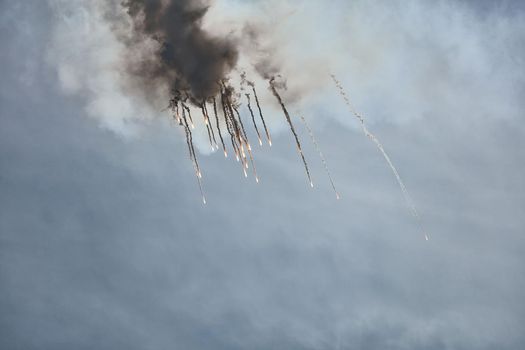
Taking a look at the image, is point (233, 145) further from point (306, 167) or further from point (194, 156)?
point (306, 167)

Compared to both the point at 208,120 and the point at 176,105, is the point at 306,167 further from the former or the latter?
the point at 176,105

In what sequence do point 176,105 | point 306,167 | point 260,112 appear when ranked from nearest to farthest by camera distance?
point 306,167
point 260,112
point 176,105

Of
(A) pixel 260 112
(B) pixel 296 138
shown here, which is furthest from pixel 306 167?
(A) pixel 260 112

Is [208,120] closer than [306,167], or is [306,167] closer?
[306,167]

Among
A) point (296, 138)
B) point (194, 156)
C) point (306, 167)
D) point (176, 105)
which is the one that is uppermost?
point (176, 105)

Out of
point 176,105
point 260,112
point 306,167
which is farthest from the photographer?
point 176,105

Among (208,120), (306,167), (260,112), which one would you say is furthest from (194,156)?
(306,167)

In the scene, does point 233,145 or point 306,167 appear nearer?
point 306,167

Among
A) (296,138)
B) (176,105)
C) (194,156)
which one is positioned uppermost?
(176,105)

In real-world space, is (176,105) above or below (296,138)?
above
